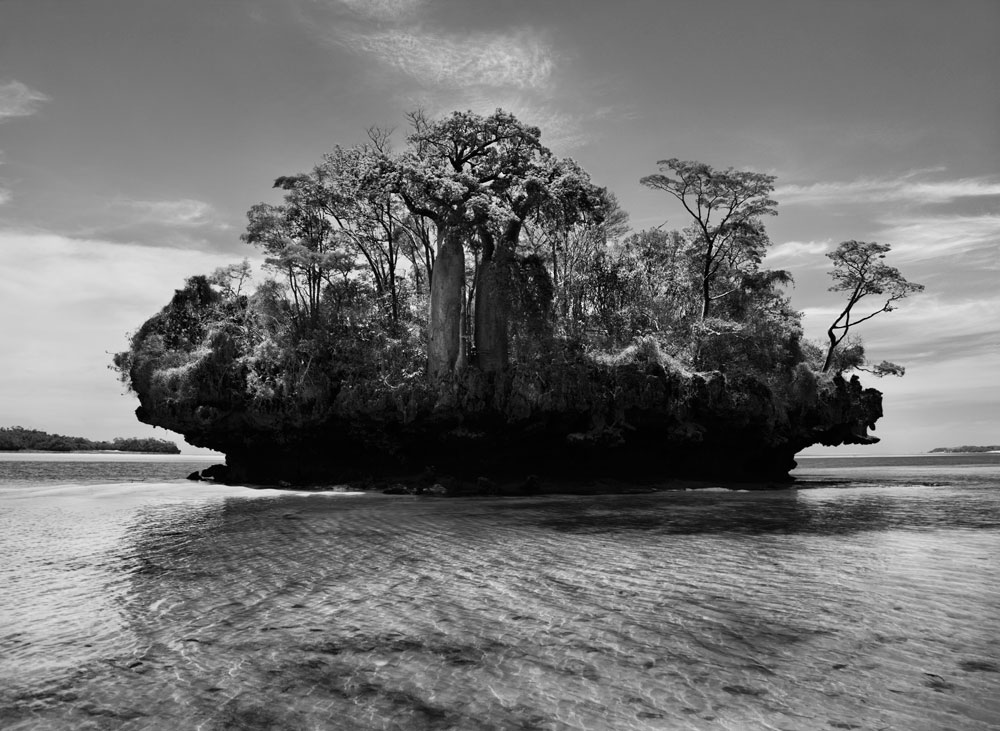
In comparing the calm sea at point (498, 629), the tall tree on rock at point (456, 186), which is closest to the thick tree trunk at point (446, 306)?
the tall tree on rock at point (456, 186)

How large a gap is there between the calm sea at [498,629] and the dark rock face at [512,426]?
464 inches

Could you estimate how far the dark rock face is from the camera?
23.9 m

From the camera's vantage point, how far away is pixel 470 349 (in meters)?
25.0

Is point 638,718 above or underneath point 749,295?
underneath

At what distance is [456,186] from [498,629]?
66.9 feet

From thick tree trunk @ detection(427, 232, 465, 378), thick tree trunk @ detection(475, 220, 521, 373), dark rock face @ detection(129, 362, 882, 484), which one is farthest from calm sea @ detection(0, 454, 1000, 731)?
thick tree trunk @ detection(475, 220, 521, 373)

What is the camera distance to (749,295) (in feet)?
112

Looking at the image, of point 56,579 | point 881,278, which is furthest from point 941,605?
point 881,278

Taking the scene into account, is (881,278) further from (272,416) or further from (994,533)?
(272,416)

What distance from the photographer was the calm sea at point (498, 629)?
4.34 metres

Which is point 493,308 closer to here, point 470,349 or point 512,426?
point 470,349

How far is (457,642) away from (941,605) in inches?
215

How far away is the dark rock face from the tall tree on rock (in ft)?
7.28

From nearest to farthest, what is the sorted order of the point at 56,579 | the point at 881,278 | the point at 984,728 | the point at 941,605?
the point at 984,728, the point at 941,605, the point at 56,579, the point at 881,278
